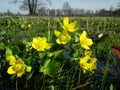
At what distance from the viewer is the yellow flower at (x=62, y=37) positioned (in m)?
1.62

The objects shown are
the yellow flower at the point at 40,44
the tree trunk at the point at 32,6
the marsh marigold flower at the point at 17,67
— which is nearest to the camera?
the marsh marigold flower at the point at 17,67

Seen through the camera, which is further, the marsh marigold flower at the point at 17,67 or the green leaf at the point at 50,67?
the green leaf at the point at 50,67

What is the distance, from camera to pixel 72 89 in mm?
1523

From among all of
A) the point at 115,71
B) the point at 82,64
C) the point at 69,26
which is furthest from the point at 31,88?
the point at 115,71

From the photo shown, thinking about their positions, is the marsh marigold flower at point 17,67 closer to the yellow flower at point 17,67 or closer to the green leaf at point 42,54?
the yellow flower at point 17,67

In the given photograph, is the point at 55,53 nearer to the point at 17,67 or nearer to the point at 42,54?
the point at 42,54

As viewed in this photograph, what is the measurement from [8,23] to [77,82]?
19.4ft

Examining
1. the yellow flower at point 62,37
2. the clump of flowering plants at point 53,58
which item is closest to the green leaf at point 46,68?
the clump of flowering plants at point 53,58

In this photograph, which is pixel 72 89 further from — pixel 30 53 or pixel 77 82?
pixel 30 53

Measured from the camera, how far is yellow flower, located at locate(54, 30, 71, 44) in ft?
5.32

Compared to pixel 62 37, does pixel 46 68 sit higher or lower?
lower

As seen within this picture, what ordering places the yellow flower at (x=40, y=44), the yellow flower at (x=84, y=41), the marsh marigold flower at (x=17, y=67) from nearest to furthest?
the marsh marigold flower at (x=17, y=67), the yellow flower at (x=40, y=44), the yellow flower at (x=84, y=41)

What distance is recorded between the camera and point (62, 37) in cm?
163

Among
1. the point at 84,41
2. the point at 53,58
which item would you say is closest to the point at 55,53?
the point at 53,58
